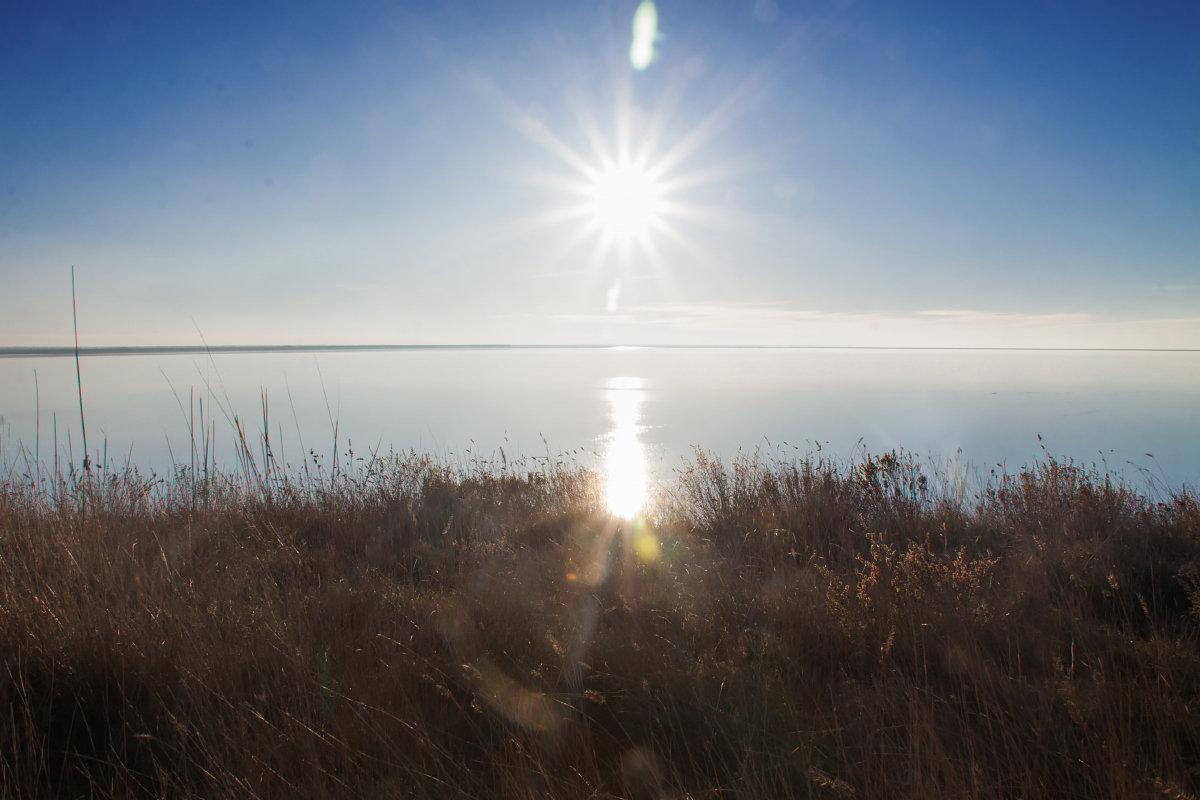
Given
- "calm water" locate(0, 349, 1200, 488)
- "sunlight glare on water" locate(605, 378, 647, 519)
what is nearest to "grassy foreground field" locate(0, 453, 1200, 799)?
"sunlight glare on water" locate(605, 378, 647, 519)

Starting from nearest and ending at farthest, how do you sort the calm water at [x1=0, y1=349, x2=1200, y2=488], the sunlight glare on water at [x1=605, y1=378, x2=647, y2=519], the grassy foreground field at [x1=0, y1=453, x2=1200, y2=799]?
the grassy foreground field at [x1=0, y1=453, x2=1200, y2=799] < the sunlight glare on water at [x1=605, y1=378, x2=647, y2=519] < the calm water at [x1=0, y1=349, x2=1200, y2=488]

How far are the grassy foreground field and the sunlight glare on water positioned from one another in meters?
3.41

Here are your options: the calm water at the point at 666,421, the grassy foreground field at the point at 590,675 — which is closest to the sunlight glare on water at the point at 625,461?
the calm water at the point at 666,421

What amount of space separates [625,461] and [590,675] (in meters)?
13.7

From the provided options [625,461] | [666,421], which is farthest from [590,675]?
[666,421]

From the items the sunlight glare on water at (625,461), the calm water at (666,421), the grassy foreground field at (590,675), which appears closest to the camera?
the grassy foreground field at (590,675)

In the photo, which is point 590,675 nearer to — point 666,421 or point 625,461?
point 625,461

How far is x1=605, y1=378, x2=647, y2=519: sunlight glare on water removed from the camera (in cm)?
865

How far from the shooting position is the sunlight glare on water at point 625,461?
865 centimetres

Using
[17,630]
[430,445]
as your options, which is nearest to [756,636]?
[17,630]

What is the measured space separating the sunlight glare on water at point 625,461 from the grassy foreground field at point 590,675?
11.2 feet

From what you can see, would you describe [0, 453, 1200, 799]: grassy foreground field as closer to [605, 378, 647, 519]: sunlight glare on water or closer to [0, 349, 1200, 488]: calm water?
[605, 378, 647, 519]: sunlight glare on water

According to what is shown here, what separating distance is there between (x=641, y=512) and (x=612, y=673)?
4360 millimetres

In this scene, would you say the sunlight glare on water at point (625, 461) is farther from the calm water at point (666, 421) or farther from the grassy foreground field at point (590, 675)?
the grassy foreground field at point (590, 675)
